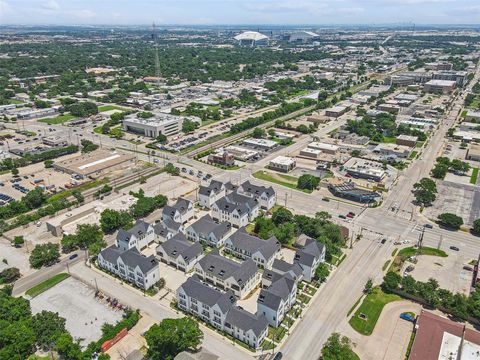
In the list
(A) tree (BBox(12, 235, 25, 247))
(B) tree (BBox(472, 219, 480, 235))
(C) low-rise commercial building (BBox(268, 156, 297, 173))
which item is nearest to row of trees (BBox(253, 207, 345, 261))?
(B) tree (BBox(472, 219, 480, 235))

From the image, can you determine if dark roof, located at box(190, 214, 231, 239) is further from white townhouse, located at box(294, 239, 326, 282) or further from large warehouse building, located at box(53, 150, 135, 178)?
large warehouse building, located at box(53, 150, 135, 178)

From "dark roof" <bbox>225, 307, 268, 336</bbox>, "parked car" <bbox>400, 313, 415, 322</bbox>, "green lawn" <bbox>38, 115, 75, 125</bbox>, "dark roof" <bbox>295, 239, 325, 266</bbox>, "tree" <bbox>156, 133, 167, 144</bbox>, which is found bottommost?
"green lawn" <bbox>38, 115, 75, 125</bbox>

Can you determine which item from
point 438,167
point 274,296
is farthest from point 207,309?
point 438,167

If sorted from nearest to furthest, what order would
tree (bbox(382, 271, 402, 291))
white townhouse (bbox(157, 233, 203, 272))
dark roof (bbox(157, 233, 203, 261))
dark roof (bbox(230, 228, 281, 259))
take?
1. tree (bbox(382, 271, 402, 291))
2. white townhouse (bbox(157, 233, 203, 272))
3. dark roof (bbox(157, 233, 203, 261))
4. dark roof (bbox(230, 228, 281, 259))

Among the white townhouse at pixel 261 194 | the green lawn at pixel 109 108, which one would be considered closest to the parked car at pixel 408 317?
the white townhouse at pixel 261 194

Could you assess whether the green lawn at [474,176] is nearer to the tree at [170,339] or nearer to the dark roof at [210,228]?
the dark roof at [210,228]

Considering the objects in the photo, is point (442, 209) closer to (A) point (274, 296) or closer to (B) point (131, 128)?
(A) point (274, 296)
